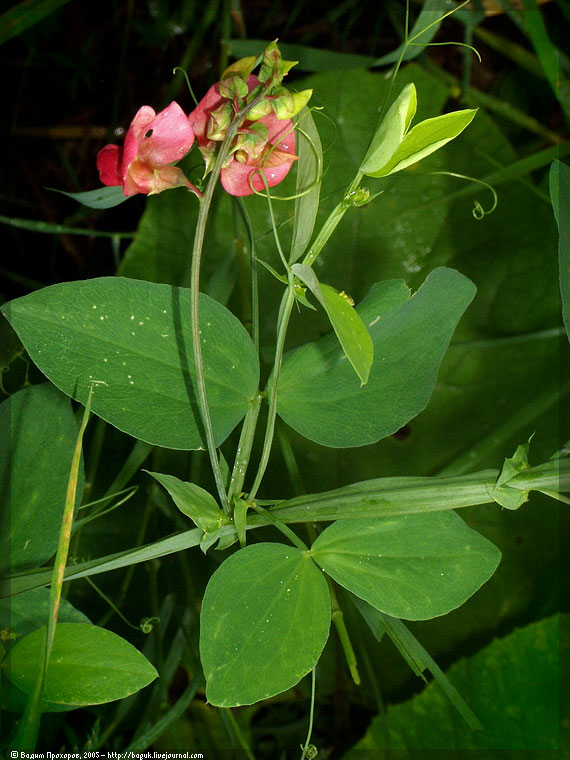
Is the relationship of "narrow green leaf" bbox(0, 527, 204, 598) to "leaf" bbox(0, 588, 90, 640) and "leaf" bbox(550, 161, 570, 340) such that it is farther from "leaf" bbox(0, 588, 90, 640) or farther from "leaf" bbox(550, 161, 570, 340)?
"leaf" bbox(550, 161, 570, 340)

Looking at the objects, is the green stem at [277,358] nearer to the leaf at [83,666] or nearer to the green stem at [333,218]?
the green stem at [333,218]

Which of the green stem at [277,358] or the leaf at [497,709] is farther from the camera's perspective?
the leaf at [497,709]

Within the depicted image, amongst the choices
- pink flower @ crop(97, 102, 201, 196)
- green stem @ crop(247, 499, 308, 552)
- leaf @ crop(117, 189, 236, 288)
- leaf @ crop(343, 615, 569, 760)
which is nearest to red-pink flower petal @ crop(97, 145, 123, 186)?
pink flower @ crop(97, 102, 201, 196)

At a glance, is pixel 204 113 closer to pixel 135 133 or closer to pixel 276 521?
pixel 135 133

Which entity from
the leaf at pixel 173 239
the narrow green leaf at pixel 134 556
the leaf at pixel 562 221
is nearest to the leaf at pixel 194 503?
the narrow green leaf at pixel 134 556

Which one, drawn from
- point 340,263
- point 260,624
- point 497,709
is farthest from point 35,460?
point 497,709

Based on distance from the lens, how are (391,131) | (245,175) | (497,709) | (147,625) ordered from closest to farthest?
(391,131) → (245,175) → (147,625) → (497,709)
